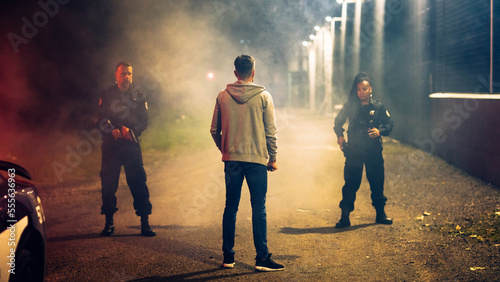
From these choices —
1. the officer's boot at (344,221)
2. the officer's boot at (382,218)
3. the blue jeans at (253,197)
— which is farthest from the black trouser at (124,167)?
the officer's boot at (382,218)

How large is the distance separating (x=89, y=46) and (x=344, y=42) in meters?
15.4

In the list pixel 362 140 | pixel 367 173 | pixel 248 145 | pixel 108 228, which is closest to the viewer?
pixel 248 145

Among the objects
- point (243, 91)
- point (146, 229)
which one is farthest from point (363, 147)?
point (146, 229)

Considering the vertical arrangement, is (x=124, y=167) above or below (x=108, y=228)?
above

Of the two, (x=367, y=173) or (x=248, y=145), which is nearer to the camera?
(x=248, y=145)

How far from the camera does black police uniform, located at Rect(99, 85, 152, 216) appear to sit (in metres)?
5.53

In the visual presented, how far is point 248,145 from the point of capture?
4.27m

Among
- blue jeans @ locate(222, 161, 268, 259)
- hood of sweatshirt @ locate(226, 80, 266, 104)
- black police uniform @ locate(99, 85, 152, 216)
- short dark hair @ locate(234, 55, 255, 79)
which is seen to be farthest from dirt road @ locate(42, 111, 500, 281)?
short dark hair @ locate(234, 55, 255, 79)

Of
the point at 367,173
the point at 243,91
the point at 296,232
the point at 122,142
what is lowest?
the point at 296,232

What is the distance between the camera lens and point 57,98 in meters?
18.3

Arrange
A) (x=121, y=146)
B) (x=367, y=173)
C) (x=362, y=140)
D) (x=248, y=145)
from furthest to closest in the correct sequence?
(x=367, y=173), (x=362, y=140), (x=121, y=146), (x=248, y=145)

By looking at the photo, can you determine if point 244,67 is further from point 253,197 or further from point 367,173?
point 367,173

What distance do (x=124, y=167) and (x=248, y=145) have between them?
1930mm

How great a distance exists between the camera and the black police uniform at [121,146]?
553 centimetres
